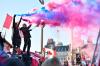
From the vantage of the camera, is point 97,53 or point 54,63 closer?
point 54,63

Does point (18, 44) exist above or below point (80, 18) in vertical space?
below

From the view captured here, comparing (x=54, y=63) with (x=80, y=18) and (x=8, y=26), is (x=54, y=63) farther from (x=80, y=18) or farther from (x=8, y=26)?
(x=8, y=26)

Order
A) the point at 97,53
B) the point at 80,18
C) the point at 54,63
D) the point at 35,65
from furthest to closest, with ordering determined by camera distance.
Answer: the point at 35,65
the point at 80,18
the point at 97,53
the point at 54,63

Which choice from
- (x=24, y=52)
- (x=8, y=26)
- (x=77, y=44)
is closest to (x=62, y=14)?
(x=77, y=44)

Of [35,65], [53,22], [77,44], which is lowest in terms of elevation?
[35,65]

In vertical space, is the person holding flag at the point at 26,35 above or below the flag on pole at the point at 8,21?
below

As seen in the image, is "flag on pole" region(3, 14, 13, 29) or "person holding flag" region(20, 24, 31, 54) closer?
"person holding flag" region(20, 24, 31, 54)

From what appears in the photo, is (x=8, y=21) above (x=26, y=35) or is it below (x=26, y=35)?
above

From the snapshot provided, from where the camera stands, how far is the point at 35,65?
14.3 metres

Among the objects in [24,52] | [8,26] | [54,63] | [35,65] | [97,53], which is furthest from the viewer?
[8,26]

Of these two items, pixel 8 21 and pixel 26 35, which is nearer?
pixel 26 35

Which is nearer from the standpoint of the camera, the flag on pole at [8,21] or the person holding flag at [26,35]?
the person holding flag at [26,35]

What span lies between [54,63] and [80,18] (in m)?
7.60

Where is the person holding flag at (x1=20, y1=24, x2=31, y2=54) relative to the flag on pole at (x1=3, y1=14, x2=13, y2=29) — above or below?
below
